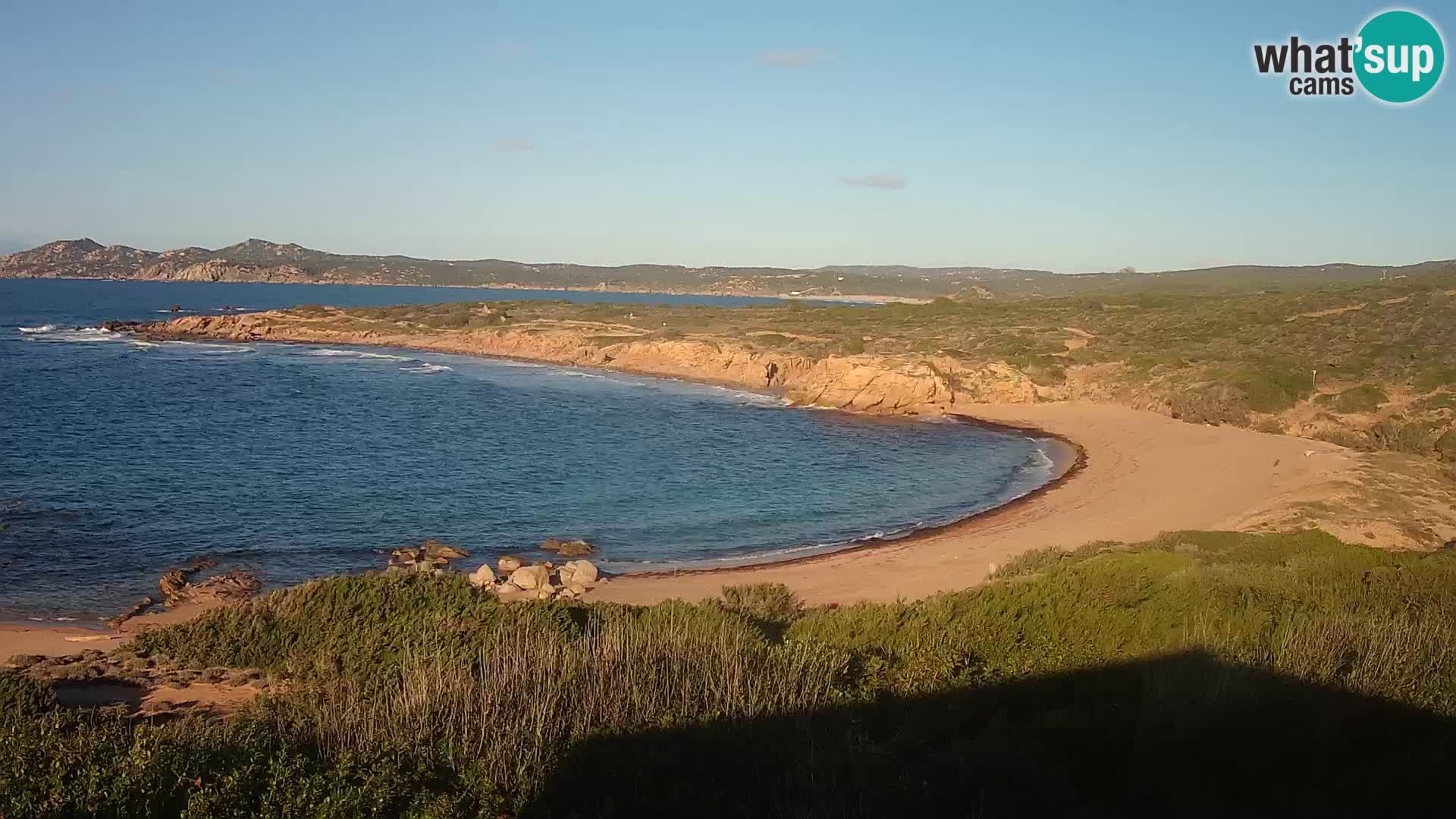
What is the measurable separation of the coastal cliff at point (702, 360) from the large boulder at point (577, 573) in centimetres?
2841

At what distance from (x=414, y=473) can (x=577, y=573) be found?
481 inches

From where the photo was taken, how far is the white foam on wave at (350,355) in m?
66.3

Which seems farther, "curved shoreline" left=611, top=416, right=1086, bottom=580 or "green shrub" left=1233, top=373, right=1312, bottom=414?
"green shrub" left=1233, top=373, right=1312, bottom=414

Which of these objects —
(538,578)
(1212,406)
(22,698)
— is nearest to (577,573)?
(538,578)

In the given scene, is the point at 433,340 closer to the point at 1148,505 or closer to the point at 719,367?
the point at 719,367

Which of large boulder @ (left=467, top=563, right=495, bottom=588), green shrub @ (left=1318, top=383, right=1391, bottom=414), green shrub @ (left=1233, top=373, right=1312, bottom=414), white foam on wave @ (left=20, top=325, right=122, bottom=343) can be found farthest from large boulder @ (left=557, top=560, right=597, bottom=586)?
white foam on wave @ (left=20, top=325, right=122, bottom=343)

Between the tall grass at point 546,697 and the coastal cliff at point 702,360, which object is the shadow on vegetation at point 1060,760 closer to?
the tall grass at point 546,697

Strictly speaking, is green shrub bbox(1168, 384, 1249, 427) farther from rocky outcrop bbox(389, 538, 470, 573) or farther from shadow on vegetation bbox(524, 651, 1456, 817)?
shadow on vegetation bbox(524, 651, 1456, 817)

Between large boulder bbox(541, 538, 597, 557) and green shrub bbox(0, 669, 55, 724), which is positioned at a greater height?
green shrub bbox(0, 669, 55, 724)

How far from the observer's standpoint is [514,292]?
620 feet

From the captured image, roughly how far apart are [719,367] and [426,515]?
36.8m

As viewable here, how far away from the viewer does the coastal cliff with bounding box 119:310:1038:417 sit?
153 ft

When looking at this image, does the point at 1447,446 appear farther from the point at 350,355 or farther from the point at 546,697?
the point at 350,355

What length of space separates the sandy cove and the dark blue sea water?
158 centimetres
